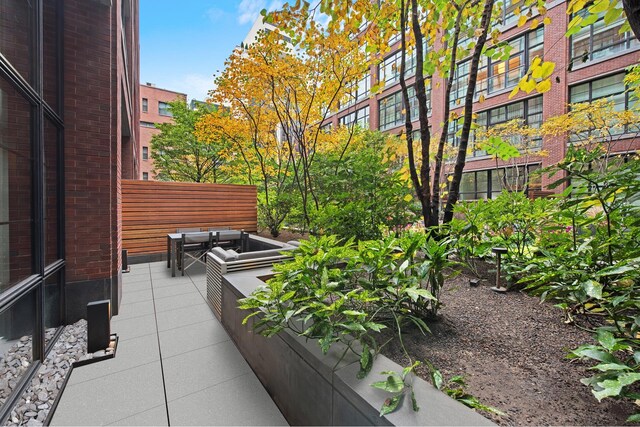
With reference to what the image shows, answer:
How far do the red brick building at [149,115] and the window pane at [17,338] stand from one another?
98.0 ft

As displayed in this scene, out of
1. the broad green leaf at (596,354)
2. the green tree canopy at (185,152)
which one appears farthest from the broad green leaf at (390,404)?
the green tree canopy at (185,152)

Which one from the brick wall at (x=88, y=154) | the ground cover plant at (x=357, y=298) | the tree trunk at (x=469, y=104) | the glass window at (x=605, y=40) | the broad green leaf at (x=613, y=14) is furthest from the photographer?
the glass window at (x=605, y=40)

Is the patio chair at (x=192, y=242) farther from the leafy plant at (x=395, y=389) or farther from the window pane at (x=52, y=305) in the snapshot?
the leafy plant at (x=395, y=389)

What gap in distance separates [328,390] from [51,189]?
3.67 meters

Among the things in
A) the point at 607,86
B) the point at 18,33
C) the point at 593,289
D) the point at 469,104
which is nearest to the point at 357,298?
the point at 593,289

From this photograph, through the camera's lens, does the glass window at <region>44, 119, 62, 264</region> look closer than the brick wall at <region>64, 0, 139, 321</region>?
Yes

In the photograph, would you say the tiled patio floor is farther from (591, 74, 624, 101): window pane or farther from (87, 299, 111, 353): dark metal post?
(591, 74, 624, 101): window pane

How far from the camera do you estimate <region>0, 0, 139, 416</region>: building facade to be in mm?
2217

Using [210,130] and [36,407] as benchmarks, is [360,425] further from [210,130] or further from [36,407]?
[210,130]

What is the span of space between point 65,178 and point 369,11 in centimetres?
410

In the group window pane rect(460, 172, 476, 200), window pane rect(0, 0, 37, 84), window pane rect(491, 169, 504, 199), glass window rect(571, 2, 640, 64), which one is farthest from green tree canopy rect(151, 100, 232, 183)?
glass window rect(571, 2, 640, 64)

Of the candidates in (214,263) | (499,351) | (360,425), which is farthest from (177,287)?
(499,351)

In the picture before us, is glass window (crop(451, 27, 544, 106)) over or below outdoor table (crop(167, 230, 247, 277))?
over

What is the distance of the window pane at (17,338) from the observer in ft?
7.00
